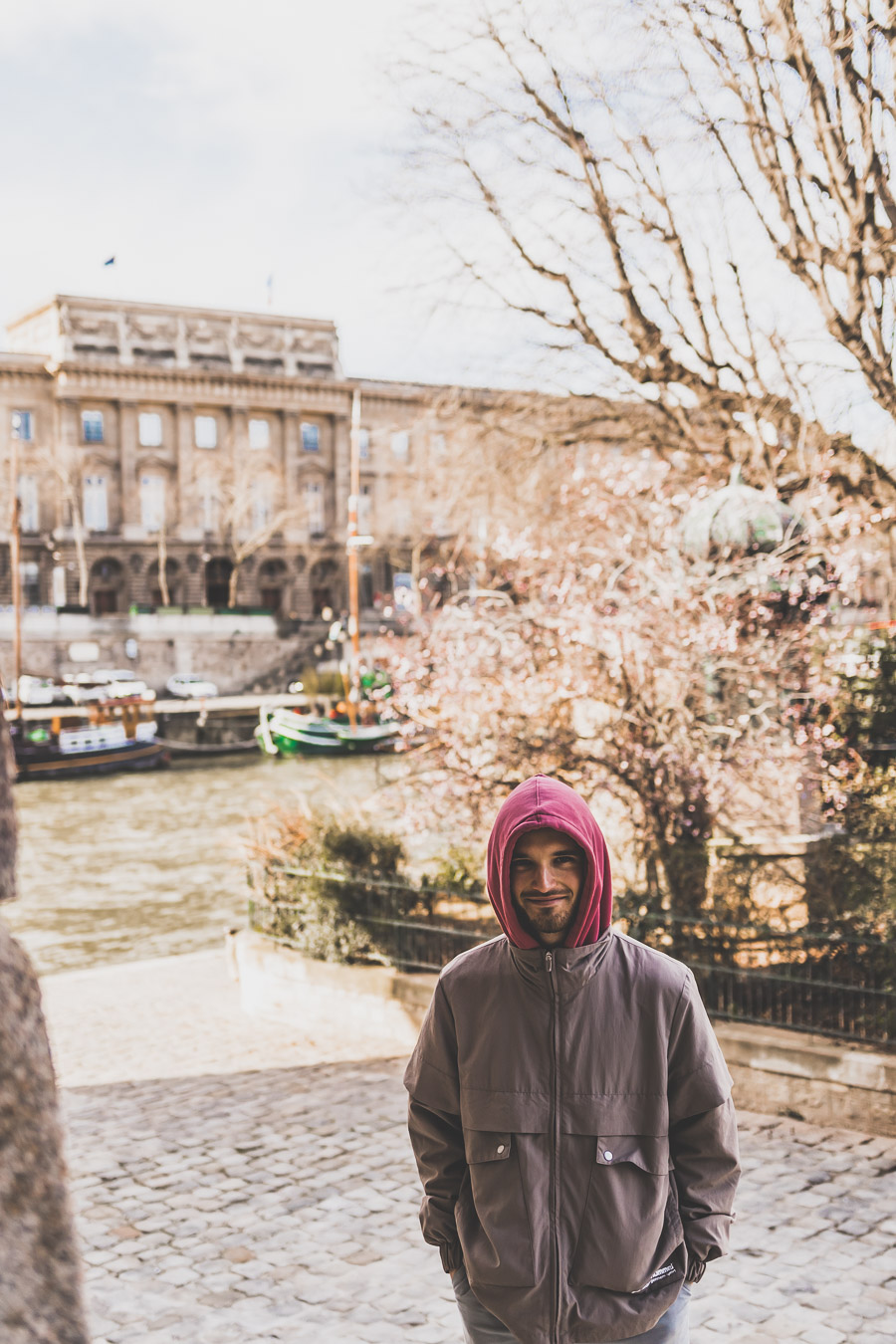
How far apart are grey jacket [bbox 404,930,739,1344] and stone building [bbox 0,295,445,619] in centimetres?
6567

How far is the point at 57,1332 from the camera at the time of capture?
1.33 meters

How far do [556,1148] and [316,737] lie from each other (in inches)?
1594

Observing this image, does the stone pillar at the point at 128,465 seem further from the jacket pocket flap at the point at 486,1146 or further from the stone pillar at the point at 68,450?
the jacket pocket flap at the point at 486,1146

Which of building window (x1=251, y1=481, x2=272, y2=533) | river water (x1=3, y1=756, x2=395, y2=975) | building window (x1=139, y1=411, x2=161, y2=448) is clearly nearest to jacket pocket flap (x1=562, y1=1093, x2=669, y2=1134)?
river water (x1=3, y1=756, x2=395, y2=975)

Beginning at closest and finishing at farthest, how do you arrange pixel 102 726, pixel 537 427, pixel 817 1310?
pixel 817 1310 < pixel 537 427 < pixel 102 726

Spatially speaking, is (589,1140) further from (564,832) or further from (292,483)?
(292,483)

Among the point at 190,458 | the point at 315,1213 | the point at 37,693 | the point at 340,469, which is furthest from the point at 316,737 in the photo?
the point at 315,1213

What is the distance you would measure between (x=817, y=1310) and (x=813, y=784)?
472 cm

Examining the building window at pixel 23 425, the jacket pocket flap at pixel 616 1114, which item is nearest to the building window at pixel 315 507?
the building window at pixel 23 425

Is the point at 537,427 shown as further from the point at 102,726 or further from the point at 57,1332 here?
the point at 102,726

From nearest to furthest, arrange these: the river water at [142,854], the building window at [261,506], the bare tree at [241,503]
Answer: the river water at [142,854] → the bare tree at [241,503] → the building window at [261,506]

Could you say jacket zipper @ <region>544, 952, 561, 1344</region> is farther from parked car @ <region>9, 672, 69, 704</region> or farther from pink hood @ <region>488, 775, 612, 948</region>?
parked car @ <region>9, 672, 69, 704</region>

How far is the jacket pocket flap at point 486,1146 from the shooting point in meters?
2.66

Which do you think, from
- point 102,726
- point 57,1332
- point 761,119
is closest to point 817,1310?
point 57,1332
